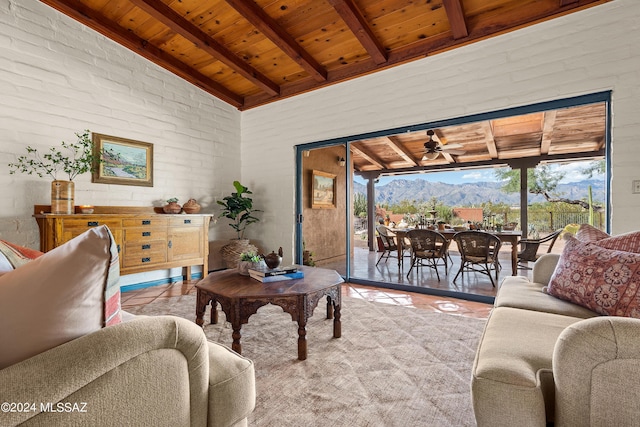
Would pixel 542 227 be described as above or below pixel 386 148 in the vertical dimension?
below

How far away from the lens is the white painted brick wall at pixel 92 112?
3279mm

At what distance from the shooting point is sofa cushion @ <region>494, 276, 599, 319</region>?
1562mm

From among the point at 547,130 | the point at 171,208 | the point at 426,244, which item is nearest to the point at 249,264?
the point at 171,208

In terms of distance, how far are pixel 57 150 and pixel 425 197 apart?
24.0ft

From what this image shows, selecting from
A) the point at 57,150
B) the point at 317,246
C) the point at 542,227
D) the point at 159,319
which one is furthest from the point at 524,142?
the point at 57,150

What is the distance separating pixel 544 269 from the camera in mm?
2158

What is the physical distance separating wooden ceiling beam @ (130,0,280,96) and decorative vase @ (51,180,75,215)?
2.12 m

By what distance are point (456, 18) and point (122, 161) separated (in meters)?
4.37

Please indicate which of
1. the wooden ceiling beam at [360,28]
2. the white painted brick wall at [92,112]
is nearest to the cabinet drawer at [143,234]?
the white painted brick wall at [92,112]

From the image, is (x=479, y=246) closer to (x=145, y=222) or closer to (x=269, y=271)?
(x=269, y=271)

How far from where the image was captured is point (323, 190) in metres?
6.12

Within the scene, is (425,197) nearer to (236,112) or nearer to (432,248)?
(432,248)

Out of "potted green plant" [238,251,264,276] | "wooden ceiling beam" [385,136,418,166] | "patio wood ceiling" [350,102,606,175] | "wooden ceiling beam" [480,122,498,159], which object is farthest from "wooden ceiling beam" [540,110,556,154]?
"potted green plant" [238,251,264,276]

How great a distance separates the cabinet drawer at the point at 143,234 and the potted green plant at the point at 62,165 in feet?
1.99
